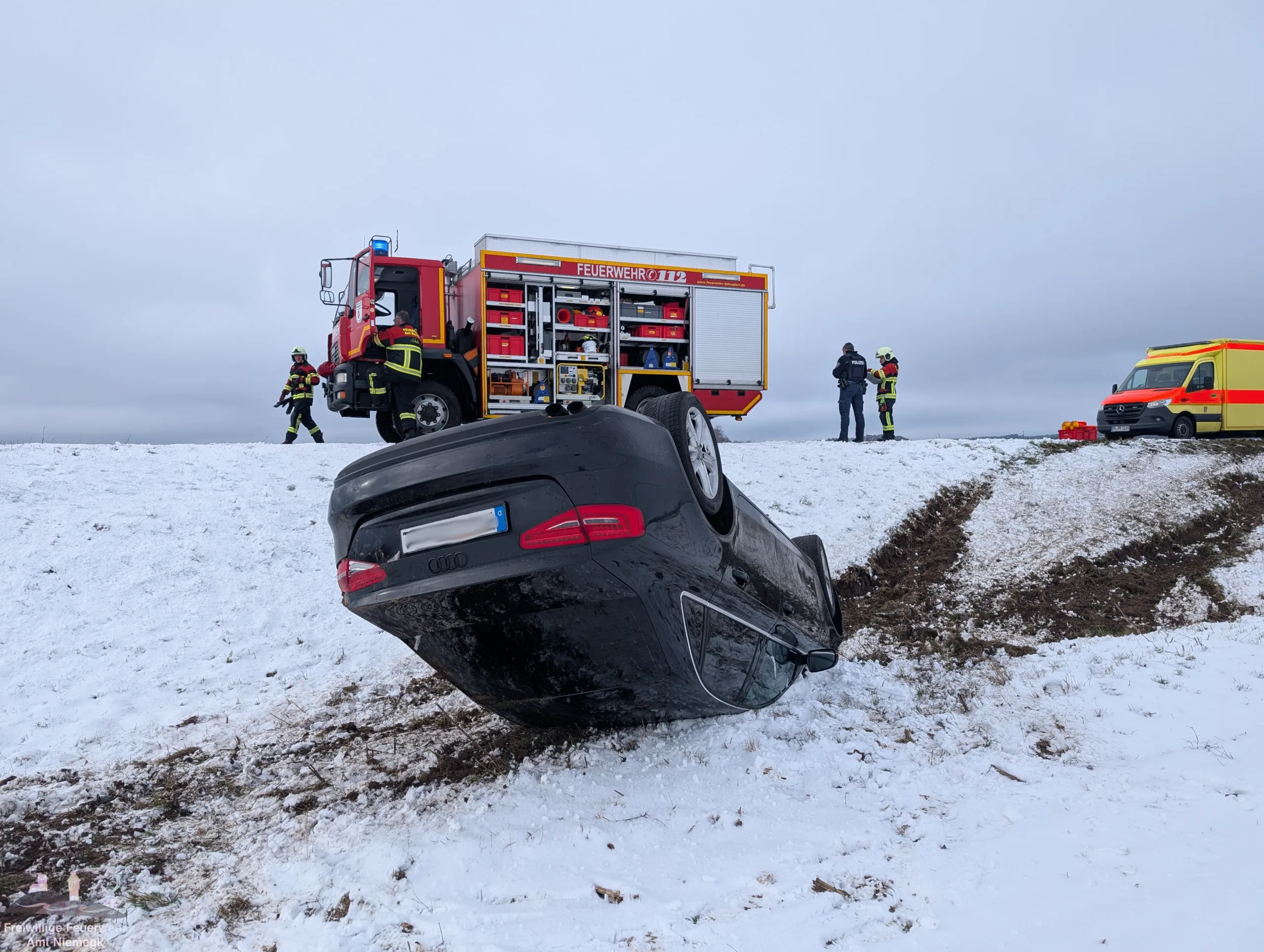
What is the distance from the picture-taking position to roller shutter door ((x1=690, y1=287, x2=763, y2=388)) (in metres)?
13.8

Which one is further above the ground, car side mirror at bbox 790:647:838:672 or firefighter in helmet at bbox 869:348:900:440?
firefighter in helmet at bbox 869:348:900:440

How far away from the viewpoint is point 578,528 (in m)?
2.29

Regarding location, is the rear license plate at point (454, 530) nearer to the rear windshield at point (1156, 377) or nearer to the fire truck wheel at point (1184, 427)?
the fire truck wheel at point (1184, 427)

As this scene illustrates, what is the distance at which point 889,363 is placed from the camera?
51.0ft

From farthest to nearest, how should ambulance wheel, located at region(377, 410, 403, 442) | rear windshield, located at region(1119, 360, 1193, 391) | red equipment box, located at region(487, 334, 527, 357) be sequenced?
rear windshield, located at region(1119, 360, 1193, 391), ambulance wheel, located at region(377, 410, 403, 442), red equipment box, located at region(487, 334, 527, 357)

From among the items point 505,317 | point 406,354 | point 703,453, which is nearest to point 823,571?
point 703,453

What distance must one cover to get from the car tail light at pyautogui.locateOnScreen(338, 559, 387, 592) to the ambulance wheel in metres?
10.3

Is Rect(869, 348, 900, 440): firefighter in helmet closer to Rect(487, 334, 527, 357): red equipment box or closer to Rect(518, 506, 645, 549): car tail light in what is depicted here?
Rect(487, 334, 527, 357): red equipment box

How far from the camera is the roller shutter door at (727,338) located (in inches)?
544

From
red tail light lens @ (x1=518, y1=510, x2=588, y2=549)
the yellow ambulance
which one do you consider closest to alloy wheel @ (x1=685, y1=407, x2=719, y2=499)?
red tail light lens @ (x1=518, y1=510, x2=588, y2=549)

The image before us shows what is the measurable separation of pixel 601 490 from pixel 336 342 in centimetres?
1112

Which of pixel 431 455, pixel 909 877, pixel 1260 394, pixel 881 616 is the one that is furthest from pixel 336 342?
pixel 1260 394

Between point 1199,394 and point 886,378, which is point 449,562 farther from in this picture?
point 1199,394

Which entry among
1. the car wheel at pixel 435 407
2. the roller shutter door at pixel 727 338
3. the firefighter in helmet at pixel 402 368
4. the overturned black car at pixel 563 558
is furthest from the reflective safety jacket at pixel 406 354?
the overturned black car at pixel 563 558
